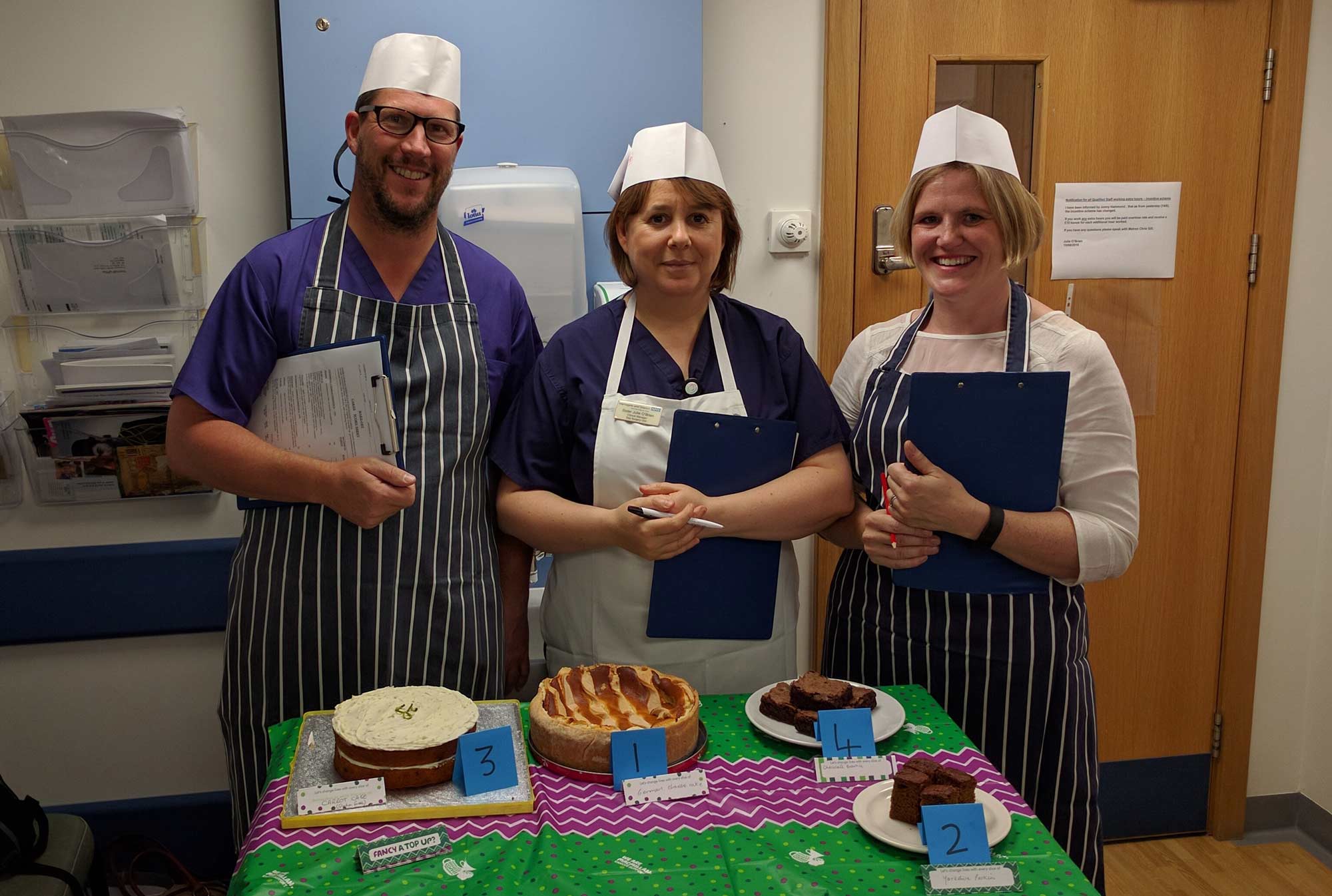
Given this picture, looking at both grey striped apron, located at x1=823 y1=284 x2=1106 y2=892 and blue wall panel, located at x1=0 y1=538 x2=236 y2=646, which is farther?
blue wall panel, located at x1=0 y1=538 x2=236 y2=646

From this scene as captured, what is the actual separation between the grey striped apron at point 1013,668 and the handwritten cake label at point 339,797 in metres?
0.89

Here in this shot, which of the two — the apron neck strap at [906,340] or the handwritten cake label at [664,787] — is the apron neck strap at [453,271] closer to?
the apron neck strap at [906,340]

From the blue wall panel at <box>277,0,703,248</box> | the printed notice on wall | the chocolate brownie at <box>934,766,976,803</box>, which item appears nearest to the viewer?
the chocolate brownie at <box>934,766,976,803</box>

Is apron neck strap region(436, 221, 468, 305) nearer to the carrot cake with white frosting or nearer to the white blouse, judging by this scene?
the carrot cake with white frosting

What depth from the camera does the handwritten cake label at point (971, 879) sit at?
1067mm

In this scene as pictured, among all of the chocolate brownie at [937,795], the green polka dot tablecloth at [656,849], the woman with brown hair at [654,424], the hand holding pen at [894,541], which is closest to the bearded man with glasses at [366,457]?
the woman with brown hair at [654,424]

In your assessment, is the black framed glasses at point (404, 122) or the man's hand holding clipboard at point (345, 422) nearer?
the man's hand holding clipboard at point (345, 422)

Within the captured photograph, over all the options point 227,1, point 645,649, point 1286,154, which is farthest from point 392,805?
point 1286,154

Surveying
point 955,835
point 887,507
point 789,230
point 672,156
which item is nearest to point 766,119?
point 789,230

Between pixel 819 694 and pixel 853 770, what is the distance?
0.13 metres

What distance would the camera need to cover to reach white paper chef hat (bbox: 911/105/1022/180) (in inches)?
65.5

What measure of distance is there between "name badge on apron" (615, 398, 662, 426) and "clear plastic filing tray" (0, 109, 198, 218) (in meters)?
1.27

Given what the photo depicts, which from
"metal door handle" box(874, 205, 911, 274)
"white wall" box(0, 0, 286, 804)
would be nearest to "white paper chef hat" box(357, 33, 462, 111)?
"white wall" box(0, 0, 286, 804)

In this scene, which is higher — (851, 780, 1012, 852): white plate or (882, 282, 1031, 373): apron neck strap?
(882, 282, 1031, 373): apron neck strap
